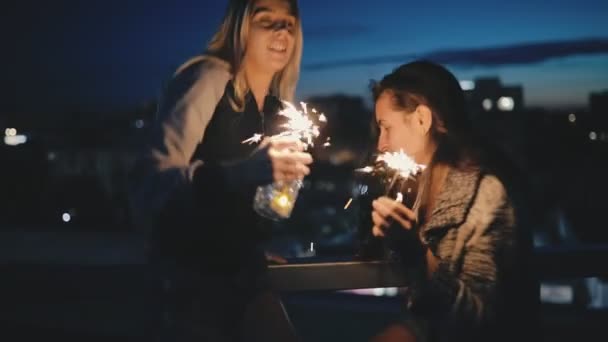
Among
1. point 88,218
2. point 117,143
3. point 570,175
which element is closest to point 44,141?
point 117,143

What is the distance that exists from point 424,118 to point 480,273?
707 mm

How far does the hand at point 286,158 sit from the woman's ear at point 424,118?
92cm

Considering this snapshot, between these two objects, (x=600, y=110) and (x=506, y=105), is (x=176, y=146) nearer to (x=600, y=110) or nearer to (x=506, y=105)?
(x=600, y=110)

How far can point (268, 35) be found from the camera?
2.30 metres

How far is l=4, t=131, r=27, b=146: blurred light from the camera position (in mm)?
45719

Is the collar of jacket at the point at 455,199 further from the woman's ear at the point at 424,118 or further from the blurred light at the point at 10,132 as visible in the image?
the blurred light at the point at 10,132

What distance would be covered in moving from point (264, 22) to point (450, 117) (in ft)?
2.88

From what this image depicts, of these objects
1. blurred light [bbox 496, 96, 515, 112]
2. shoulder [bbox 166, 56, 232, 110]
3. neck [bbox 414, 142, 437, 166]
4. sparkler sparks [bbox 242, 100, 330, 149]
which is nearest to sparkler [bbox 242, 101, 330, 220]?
sparkler sparks [bbox 242, 100, 330, 149]

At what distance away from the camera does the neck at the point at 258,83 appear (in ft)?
7.65

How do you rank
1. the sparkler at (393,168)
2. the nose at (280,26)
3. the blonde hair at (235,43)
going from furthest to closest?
1. the sparkler at (393,168)
2. the nose at (280,26)
3. the blonde hair at (235,43)

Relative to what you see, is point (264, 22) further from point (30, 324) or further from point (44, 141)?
point (44, 141)

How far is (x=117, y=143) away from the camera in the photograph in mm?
55500

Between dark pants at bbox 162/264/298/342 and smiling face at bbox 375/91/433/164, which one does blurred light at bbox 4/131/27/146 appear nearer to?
smiling face at bbox 375/91/433/164

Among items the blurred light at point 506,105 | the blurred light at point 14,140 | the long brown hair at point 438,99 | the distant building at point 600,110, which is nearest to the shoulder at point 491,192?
the long brown hair at point 438,99
